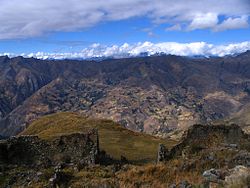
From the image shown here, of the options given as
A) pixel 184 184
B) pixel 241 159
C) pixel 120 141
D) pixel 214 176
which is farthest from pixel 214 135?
pixel 120 141

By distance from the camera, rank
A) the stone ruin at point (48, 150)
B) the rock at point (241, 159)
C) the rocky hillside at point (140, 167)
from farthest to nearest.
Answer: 1. the stone ruin at point (48, 150)
2. the rock at point (241, 159)
3. the rocky hillside at point (140, 167)

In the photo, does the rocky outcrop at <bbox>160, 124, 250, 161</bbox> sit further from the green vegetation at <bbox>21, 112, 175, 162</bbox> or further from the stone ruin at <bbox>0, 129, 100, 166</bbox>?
the green vegetation at <bbox>21, 112, 175, 162</bbox>

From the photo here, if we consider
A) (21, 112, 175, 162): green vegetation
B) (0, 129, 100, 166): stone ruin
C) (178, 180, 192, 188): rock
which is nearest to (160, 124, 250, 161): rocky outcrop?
(0, 129, 100, 166): stone ruin

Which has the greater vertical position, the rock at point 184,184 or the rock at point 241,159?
the rock at point 184,184

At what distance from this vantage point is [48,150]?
4238 cm

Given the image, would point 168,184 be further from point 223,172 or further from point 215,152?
point 215,152

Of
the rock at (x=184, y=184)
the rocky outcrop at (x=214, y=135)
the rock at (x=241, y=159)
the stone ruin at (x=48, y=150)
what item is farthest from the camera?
the rocky outcrop at (x=214, y=135)

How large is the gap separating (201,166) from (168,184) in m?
4.30

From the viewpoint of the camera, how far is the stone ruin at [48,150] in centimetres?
3956

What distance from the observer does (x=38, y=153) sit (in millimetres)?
41344

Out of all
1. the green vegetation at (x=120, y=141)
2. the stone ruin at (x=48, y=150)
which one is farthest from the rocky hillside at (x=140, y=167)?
the green vegetation at (x=120, y=141)

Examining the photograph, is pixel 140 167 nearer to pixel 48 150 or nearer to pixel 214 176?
pixel 214 176

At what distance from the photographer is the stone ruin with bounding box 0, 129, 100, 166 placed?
39.6 m

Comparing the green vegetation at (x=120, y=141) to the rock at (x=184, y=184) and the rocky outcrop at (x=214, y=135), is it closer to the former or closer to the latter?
the rocky outcrop at (x=214, y=135)
